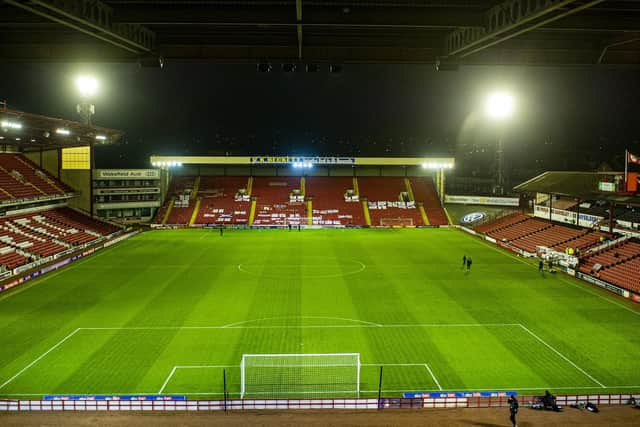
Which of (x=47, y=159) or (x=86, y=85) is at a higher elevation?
(x=86, y=85)

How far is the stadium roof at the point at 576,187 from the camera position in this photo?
32.7 m

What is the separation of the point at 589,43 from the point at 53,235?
131ft

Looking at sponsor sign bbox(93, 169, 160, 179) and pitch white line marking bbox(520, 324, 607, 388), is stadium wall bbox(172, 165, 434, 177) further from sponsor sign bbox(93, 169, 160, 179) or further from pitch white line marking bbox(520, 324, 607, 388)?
pitch white line marking bbox(520, 324, 607, 388)

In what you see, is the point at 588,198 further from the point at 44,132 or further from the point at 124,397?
the point at 44,132

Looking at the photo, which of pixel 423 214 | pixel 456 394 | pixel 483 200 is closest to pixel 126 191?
pixel 423 214

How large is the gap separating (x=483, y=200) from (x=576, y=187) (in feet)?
70.3

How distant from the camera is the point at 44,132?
3800cm

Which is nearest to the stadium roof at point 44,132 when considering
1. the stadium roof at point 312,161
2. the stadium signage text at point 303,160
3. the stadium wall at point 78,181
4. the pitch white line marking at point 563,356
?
the stadium wall at point 78,181

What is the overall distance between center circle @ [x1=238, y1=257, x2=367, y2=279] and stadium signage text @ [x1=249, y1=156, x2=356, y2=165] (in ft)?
97.3

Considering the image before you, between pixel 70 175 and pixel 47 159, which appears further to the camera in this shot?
pixel 70 175

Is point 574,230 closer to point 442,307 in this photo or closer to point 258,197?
point 442,307

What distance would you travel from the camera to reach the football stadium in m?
10.5

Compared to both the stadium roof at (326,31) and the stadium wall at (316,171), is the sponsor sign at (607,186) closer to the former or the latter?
the stadium roof at (326,31)

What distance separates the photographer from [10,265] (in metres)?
29.9
